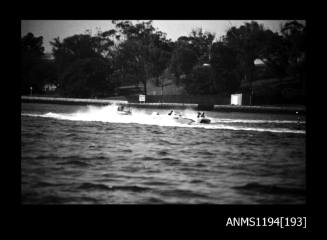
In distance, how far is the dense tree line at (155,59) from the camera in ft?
163

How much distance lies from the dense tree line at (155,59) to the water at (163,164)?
1916cm

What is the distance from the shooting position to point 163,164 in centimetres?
1884

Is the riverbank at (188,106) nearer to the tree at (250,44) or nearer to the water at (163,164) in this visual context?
the tree at (250,44)

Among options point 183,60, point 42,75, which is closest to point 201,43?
point 183,60

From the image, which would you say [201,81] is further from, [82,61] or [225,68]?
[82,61]

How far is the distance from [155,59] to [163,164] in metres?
46.5

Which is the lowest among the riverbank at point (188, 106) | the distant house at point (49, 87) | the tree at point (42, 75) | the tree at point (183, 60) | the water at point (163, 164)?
the water at point (163, 164)

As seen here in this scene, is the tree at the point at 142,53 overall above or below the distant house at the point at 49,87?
above

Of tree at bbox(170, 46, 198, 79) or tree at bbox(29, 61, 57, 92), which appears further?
tree at bbox(170, 46, 198, 79)

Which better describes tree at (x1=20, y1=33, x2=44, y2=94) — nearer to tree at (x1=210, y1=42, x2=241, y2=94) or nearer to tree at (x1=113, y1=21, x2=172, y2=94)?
tree at (x1=113, y1=21, x2=172, y2=94)

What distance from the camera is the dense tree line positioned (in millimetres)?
49656

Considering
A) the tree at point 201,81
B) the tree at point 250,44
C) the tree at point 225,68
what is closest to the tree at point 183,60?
the tree at point 201,81

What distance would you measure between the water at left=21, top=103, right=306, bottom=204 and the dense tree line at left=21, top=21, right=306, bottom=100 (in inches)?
754

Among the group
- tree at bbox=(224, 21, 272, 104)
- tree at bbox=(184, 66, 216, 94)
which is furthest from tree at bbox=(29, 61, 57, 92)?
tree at bbox=(224, 21, 272, 104)
